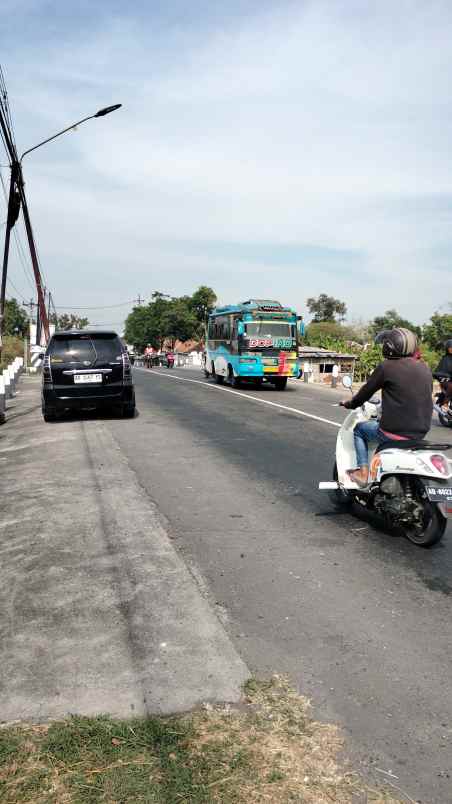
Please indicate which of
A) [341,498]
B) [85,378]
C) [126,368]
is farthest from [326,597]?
[126,368]

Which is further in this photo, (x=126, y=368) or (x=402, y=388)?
(x=126, y=368)

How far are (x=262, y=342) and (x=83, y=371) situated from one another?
1145cm

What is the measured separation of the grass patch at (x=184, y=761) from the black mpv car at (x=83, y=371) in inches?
402

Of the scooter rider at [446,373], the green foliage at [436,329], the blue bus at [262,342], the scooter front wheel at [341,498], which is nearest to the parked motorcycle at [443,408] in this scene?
the scooter rider at [446,373]

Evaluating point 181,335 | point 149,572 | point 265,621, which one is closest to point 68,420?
point 149,572

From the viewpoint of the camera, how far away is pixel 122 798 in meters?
2.39

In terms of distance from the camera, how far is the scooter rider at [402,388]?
18.4ft

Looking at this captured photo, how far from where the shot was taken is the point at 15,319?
143 metres

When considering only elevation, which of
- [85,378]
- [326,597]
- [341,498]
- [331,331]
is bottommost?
[326,597]

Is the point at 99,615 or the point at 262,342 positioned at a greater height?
the point at 262,342

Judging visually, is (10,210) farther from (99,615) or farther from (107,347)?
(99,615)

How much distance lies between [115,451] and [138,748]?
7.28 m

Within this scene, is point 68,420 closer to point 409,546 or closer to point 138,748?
point 409,546

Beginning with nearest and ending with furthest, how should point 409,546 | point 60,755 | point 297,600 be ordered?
point 60,755, point 297,600, point 409,546
